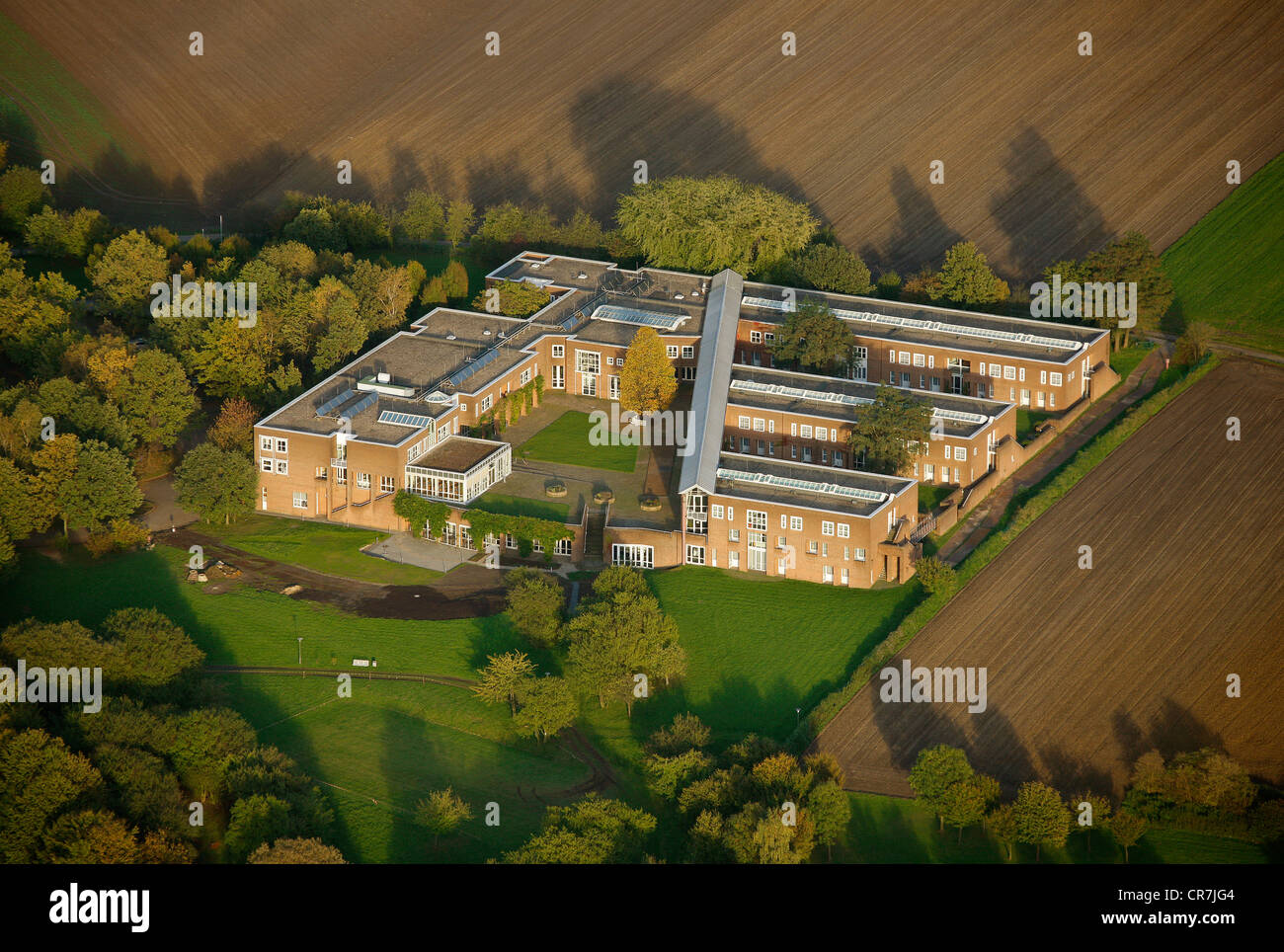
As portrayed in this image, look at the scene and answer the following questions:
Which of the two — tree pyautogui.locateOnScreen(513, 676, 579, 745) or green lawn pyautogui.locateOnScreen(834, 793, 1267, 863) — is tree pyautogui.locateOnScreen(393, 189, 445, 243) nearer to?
tree pyautogui.locateOnScreen(513, 676, 579, 745)

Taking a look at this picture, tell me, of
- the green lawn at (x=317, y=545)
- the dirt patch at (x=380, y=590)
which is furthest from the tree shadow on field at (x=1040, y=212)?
the green lawn at (x=317, y=545)

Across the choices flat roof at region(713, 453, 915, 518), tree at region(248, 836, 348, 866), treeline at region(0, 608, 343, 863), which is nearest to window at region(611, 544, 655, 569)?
flat roof at region(713, 453, 915, 518)

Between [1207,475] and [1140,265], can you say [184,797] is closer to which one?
[1207,475]

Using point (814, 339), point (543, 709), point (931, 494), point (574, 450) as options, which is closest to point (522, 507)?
point (574, 450)

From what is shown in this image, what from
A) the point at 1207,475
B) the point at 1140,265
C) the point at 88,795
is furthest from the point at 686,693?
the point at 1140,265

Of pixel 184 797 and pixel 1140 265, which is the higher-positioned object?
pixel 1140 265

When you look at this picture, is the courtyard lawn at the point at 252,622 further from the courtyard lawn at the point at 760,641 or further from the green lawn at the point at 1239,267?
the green lawn at the point at 1239,267
